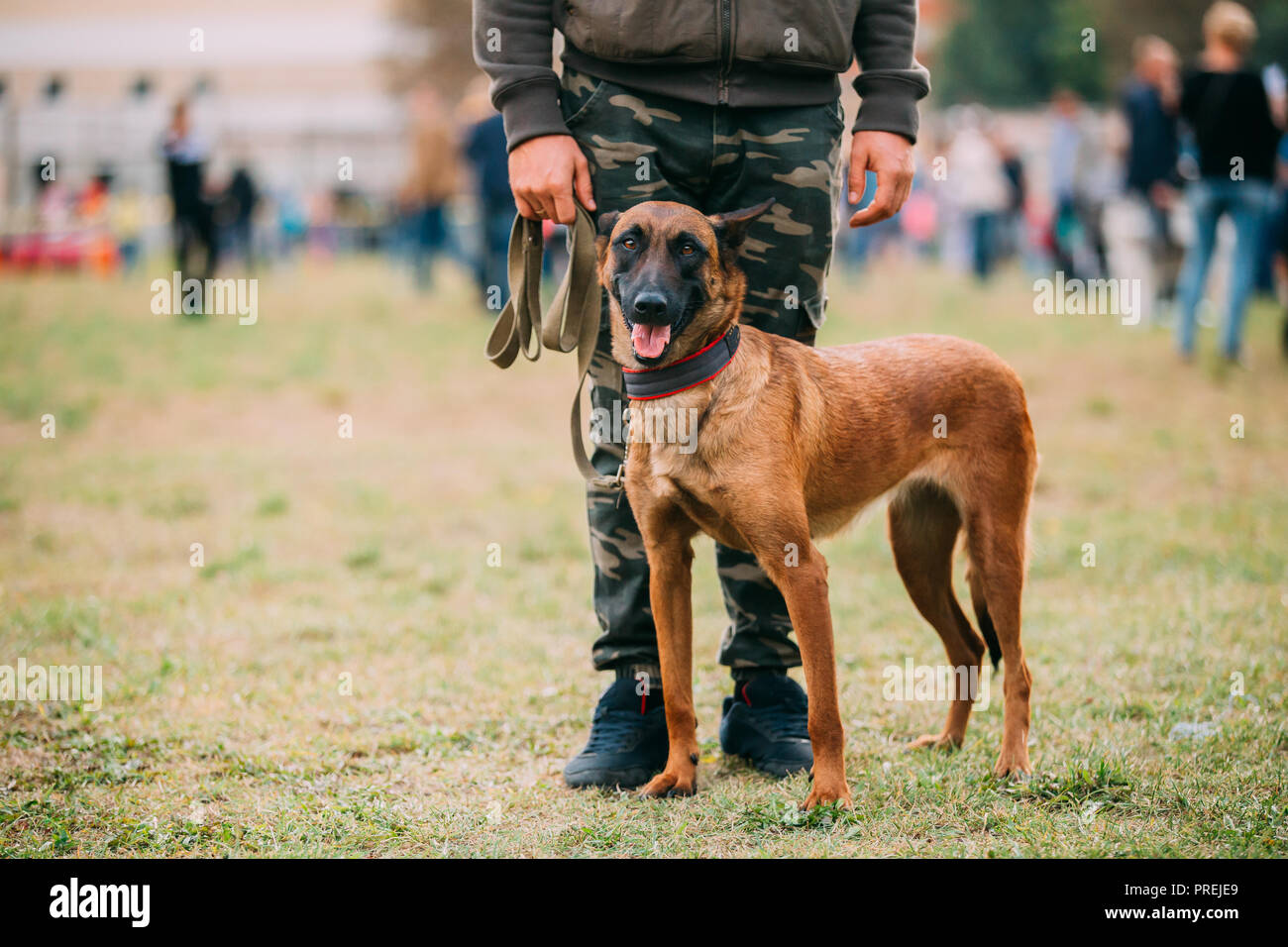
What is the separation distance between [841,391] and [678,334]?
53 centimetres

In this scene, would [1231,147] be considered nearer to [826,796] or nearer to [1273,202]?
[1273,202]

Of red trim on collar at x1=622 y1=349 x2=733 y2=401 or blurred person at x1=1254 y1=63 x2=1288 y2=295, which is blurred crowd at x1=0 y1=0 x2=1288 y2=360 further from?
→ red trim on collar at x1=622 y1=349 x2=733 y2=401

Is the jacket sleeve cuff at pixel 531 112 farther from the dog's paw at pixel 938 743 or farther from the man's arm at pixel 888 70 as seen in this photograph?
the dog's paw at pixel 938 743

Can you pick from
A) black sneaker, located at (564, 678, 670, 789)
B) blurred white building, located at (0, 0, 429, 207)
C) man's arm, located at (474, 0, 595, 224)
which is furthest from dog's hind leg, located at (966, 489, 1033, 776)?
blurred white building, located at (0, 0, 429, 207)

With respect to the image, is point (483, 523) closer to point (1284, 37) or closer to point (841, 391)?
point (841, 391)

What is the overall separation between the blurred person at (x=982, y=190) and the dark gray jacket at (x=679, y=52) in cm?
1614

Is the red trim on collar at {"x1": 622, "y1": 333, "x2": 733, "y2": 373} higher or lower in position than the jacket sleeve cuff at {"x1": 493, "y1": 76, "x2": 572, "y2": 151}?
lower

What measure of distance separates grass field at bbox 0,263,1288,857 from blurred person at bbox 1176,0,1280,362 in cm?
96

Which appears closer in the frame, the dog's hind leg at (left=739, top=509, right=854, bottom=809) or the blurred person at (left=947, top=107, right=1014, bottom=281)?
the dog's hind leg at (left=739, top=509, right=854, bottom=809)

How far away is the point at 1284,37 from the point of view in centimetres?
3812

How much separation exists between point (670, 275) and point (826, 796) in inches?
56.3

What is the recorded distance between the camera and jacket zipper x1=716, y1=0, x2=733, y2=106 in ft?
10.4

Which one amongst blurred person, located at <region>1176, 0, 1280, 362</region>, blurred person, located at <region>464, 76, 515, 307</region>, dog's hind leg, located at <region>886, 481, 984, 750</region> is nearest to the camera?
dog's hind leg, located at <region>886, 481, 984, 750</region>
